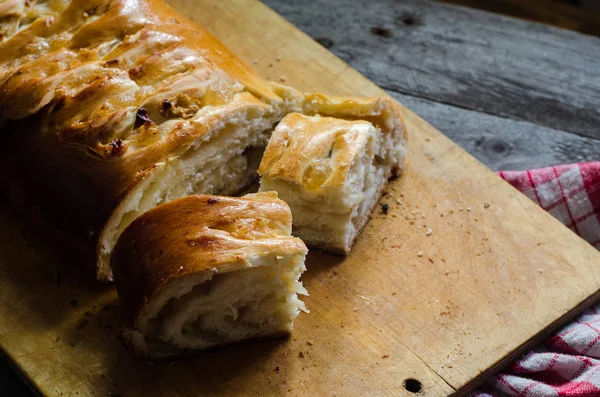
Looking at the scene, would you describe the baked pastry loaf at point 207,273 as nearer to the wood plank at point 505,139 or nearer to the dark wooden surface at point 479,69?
the wood plank at point 505,139

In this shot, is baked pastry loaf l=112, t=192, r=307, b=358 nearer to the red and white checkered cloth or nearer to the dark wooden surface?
the red and white checkered cloth

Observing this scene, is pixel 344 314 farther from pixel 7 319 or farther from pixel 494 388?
pixel 7 319

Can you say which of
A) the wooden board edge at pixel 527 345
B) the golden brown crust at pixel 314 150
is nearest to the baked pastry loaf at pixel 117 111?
the golden brown crust at pixel 314 150

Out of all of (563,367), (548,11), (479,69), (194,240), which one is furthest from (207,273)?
(548,11)

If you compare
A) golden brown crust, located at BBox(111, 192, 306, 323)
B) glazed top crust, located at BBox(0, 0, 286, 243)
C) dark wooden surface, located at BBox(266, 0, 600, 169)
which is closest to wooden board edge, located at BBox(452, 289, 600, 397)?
golden brown crust, located at BBox(111, 192, 306, 323)

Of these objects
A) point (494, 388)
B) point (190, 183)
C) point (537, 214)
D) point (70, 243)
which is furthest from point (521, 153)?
point (70, 243)

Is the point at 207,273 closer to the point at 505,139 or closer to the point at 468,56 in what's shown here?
the point at 505,139
